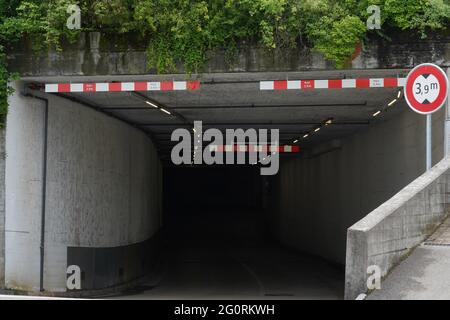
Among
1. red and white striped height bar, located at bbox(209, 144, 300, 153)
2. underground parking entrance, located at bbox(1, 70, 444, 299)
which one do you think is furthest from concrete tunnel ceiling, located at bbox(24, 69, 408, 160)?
red and white striped height bar, located at bbox(209, 144, 300, 153)

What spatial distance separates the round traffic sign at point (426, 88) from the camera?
1002cm

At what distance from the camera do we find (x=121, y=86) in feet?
45.3

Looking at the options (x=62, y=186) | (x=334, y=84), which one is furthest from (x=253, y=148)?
(x=334, y=84)

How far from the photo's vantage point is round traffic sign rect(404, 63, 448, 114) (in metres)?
10.0

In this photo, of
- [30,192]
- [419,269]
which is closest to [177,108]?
[30,192]

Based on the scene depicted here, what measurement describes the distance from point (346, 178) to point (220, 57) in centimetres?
1058

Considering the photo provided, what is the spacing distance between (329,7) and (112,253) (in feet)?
28.8

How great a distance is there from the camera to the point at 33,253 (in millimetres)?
13320

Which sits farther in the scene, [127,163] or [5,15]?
[127,163]

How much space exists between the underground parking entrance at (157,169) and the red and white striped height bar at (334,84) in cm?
3

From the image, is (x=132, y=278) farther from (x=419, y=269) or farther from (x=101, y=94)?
(x=419, y=269)

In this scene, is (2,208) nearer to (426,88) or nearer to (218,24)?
(218,24)

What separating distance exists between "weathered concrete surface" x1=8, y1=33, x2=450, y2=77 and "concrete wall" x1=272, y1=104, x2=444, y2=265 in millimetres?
1337

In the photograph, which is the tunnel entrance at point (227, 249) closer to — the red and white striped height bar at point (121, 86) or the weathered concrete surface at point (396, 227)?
the red and white striped height bar at point (121, 86)
